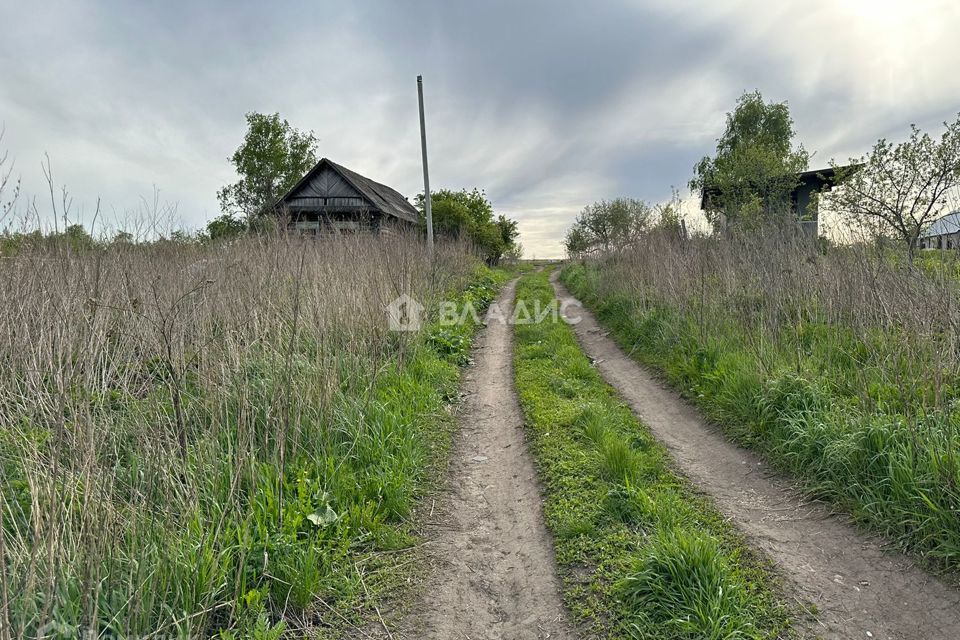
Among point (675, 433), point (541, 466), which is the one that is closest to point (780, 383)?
point (675, 433)

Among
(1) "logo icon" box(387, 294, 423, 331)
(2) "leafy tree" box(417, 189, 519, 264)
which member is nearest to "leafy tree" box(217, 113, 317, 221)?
(2) "leafy tree" box(417, 189, 519, 264)

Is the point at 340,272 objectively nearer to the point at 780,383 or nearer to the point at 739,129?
the point at 780,383

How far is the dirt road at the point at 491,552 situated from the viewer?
240 centimetres

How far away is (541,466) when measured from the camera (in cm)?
398

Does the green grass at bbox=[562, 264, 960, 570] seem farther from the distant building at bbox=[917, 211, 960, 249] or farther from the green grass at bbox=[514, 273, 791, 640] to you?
the distant building at bbox=[917, 211, 960, 249]

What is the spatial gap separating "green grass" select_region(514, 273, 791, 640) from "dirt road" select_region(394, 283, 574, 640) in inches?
5.7

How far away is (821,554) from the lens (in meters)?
2.80

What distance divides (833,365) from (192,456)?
6178 mm

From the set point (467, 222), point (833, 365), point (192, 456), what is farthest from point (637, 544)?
point (467, 222)

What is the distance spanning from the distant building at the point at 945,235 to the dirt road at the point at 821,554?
3.21 m

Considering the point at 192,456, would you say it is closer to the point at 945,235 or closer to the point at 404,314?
the point at 404,314

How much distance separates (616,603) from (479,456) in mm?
2141

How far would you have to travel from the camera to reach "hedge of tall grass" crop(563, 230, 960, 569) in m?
3.05

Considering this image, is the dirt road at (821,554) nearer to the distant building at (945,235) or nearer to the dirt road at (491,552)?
the dirt road at (491,552)
